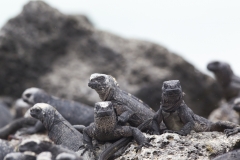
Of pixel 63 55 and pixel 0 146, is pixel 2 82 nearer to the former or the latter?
pixel 63 55

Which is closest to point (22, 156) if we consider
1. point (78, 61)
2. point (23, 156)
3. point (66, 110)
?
point (23, 156)

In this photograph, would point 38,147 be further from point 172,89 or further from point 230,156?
point 230,156

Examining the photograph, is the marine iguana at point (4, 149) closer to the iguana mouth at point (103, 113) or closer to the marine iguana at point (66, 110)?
the iguana mouth at point (103, 113)

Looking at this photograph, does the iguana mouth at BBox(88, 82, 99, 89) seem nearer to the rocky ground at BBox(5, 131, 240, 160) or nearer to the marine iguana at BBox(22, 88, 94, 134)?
the rocky ground at BBox(5, 131, 240, 160)

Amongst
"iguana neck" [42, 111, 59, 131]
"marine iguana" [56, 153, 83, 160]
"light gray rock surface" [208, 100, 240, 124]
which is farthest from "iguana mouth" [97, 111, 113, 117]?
"light gray rock surface" [208, 100, 240, 124]

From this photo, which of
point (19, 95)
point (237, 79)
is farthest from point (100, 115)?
point (19, 95)

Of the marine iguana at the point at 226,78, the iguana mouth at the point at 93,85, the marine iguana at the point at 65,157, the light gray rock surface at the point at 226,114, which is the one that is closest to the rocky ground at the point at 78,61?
the light gray rock surface at the point at 226,114

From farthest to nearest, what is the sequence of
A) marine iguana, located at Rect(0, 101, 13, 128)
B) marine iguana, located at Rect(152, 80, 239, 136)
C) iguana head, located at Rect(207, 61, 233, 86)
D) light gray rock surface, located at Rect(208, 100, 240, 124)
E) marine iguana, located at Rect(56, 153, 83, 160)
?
iguana head, located at Rect(207, 61, 233, 86), light gray rock surface, located at Rect(208, 100, 240, 124), marine iguana, located at Rect(0, 101, 13, 128), marine iguana, located at Rect(152, 80, 239, 136), marine iguana, located at Rect(56, 153, 83, 160)
